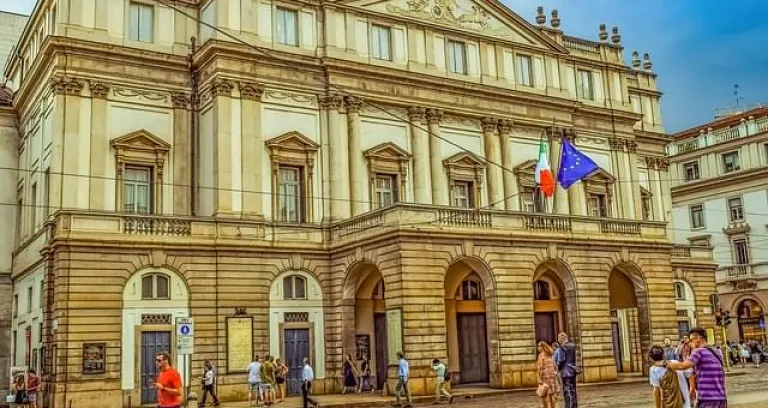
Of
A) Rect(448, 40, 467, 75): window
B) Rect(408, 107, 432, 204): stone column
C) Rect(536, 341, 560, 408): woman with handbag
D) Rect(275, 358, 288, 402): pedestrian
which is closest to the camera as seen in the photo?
Rect(536, 341, 560, 408): woman with handbag

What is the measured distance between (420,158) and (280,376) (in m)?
12.4

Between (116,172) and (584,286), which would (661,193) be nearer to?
(584,286)

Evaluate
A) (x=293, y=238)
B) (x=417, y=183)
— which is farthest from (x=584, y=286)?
(x=293, y=238)

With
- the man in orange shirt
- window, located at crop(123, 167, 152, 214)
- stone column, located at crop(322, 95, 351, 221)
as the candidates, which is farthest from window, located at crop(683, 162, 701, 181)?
the man in orange shirt

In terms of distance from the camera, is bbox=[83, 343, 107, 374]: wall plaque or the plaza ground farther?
bbox=[83, 343, 107, 374]: wall plaque

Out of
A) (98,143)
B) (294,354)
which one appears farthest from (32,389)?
(294,354)

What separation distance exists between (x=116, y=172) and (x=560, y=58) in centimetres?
2338

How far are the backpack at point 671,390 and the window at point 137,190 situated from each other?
25.0 metres

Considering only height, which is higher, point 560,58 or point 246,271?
point 560,58

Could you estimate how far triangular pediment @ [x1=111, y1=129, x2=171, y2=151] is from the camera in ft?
113

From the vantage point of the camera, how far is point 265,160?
3603cm

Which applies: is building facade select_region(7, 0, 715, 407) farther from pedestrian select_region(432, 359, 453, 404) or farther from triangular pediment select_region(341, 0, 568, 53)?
pedestrian select_region(432, 359, 453, 404)

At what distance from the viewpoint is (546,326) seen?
38562 millimetres

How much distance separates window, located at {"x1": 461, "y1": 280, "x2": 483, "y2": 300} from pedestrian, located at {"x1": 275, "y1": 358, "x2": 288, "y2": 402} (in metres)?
8.76
